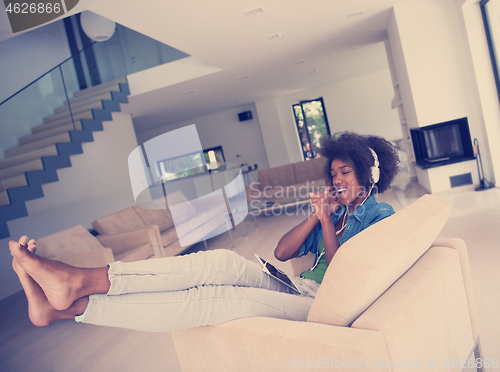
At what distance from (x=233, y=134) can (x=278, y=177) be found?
5.26m

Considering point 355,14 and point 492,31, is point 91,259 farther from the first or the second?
point 492,31

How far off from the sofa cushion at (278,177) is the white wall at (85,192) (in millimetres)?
2680

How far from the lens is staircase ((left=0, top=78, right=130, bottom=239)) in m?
3.94

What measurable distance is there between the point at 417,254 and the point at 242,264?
1.83ft

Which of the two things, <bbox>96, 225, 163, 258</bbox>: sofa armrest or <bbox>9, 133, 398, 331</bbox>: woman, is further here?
<bbox>96, 225, 163, 258</bbox>: sofa armrest

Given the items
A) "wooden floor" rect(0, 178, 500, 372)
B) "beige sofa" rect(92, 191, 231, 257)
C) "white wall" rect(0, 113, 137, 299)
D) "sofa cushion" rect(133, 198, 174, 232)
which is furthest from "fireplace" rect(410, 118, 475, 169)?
"white wall" rect(0, 113, 137, 299)

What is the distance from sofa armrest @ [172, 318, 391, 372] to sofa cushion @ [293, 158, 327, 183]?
5.23 m

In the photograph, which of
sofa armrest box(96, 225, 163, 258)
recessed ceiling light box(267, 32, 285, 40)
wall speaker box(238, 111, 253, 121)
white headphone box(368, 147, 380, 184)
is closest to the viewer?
white headphone box(368, 147, 380, 184)

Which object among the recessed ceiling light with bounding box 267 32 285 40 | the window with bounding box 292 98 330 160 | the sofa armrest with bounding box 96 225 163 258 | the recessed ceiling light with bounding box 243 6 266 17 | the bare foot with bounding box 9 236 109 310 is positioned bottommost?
the sofa armrest with bounding box 96 225 163 258

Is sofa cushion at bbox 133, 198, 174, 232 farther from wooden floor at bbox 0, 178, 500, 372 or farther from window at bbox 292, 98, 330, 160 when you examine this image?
window at bbox 292, 98, 330, 160

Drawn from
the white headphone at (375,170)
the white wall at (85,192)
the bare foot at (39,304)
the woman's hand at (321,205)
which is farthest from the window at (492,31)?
the white wall at (85,192)

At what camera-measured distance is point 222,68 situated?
5.76 meters

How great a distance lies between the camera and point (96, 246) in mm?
3412

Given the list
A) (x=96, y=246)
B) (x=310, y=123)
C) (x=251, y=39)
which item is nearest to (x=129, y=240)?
(x=96, y=246)
